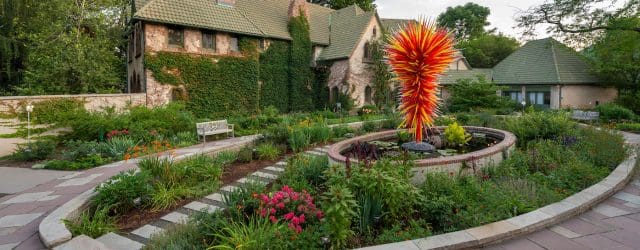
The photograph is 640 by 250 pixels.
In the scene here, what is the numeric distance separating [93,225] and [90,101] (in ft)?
37.0

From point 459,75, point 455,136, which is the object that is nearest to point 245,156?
point 455,136

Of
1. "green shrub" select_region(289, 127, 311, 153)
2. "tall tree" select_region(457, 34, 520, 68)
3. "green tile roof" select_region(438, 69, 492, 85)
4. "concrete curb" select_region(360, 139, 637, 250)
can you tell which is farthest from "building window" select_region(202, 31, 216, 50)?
"tall tree" select_region(457, 34, 520, 68)

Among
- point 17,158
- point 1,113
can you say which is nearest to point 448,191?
point 17,158

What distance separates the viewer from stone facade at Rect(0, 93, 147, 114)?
1137cm

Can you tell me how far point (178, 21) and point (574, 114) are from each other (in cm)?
2057

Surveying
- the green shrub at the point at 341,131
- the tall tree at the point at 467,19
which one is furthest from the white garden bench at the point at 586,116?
the tall tree at the point at 467,19

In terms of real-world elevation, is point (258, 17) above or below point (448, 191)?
above

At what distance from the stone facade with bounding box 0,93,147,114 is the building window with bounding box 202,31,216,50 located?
14.6ft

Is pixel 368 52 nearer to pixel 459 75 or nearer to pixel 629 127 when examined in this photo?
pixel 459 75

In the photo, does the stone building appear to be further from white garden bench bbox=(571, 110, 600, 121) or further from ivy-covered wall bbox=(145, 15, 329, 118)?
white garden bench bbox=(571, 110, 600, 121)

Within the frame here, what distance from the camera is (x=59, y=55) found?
1797 centimetres

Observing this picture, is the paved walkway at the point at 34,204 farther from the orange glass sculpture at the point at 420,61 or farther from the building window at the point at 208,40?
the building window at the point at 208,40

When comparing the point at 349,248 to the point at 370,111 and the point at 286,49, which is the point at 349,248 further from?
the point at 286,49

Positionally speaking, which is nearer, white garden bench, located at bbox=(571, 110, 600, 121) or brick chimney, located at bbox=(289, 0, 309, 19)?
white garden bench, located at bbox=(571, 110, 600, 121)
